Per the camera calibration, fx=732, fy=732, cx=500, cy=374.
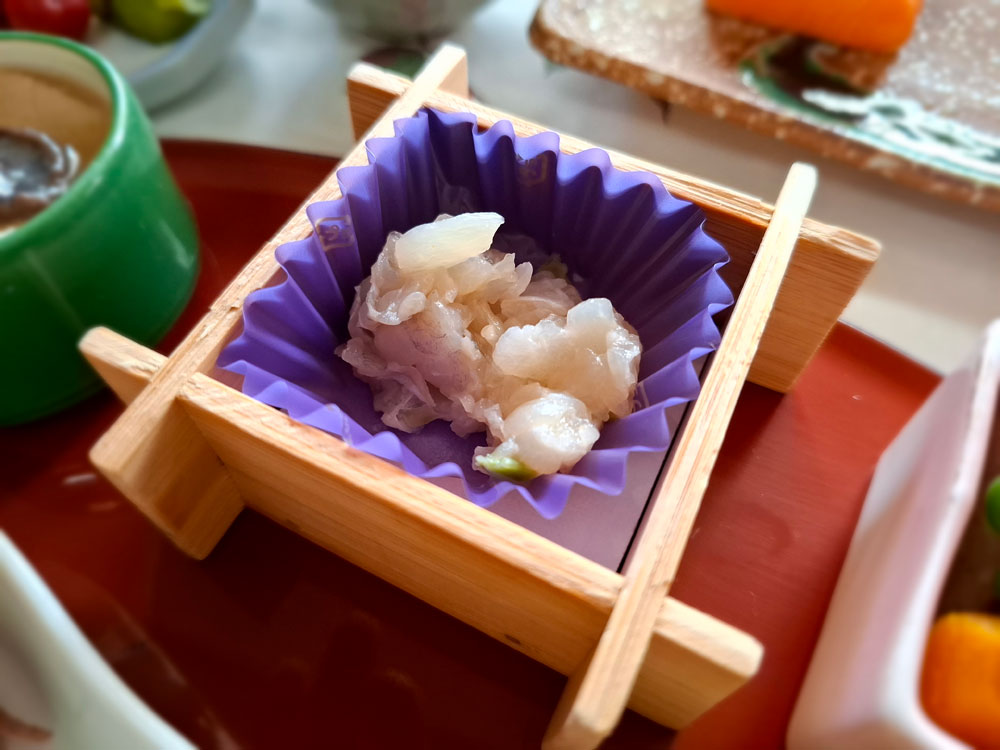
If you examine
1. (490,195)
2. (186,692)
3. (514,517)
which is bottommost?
(186,692)

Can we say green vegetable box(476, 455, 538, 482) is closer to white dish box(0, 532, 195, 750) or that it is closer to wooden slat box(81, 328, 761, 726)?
wooden slat box(81, 328, 761, 726)

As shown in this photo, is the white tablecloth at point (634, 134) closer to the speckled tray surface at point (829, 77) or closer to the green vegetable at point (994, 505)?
the speckled tray surface at point (829, 77)

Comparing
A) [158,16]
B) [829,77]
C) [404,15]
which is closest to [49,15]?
[158,16]

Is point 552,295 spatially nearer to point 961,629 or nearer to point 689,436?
point 689,436

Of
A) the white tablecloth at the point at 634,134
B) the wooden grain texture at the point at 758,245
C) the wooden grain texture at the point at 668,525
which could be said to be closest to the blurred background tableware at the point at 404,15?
the white tablecloth at the point at 634,134

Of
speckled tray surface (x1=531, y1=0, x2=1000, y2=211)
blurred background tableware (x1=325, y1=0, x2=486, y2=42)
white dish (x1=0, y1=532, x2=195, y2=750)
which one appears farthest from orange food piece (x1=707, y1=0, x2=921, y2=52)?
white dish (x1=0, y1=532, x2=195, y2=750)

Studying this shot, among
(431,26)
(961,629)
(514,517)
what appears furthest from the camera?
(431,26)

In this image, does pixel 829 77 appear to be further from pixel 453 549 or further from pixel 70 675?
pixel 70 675

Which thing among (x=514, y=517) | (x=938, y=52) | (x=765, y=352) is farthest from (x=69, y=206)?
(x=938, y=52)
